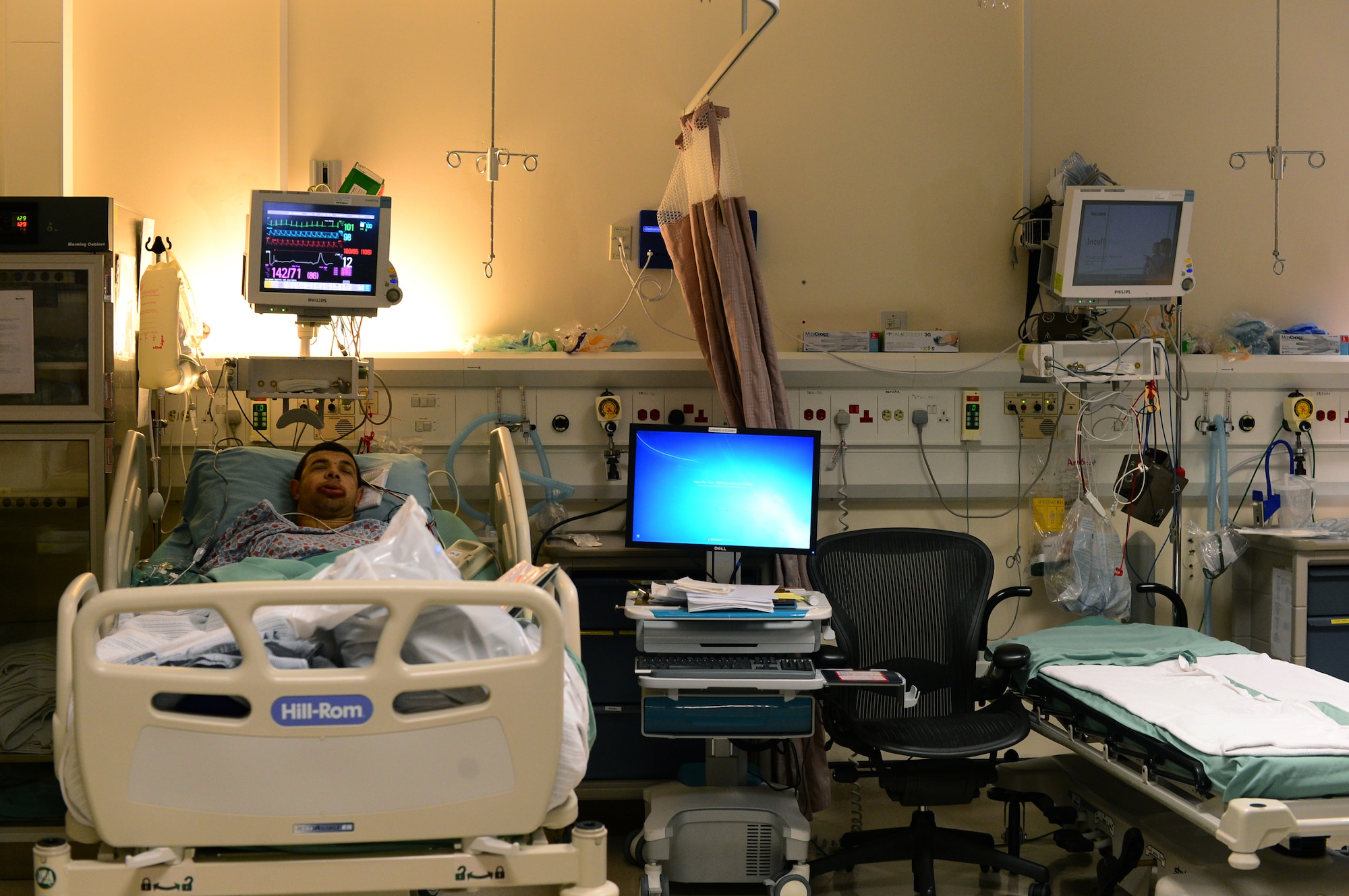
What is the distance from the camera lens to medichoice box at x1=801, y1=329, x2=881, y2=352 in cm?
367

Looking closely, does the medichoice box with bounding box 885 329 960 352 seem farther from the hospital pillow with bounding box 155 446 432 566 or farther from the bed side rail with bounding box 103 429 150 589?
the bed side rail with bounding box 103 429 150 589

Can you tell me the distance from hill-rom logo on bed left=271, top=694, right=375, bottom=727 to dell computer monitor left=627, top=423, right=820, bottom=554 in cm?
137

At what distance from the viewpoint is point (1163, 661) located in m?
2.88

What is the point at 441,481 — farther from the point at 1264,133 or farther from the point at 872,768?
the point at 1264,133

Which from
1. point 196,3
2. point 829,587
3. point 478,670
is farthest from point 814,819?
point 196,3

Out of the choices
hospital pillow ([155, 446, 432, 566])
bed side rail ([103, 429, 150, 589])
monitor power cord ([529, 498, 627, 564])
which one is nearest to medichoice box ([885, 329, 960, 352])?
monitor power cord ([529, 498, 627, 564])

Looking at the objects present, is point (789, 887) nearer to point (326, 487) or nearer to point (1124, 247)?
point (326, 487)

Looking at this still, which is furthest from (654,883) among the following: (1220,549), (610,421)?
(1220,549)

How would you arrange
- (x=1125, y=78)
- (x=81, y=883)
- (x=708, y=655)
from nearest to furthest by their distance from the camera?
(x=81, y=883)
(x=708, y=655)
(x=1125, y=78)

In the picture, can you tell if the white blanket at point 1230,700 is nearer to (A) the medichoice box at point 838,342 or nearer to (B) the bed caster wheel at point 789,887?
(B) the bed caster wheel at point 789,887

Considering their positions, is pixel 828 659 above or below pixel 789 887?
above

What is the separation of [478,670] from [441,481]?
2.02m

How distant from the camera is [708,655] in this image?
2.65 m

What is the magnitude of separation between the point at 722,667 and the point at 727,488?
562 millimetres
